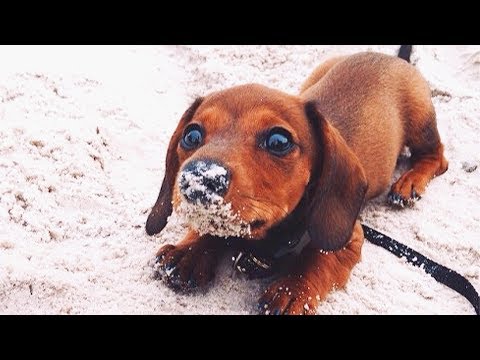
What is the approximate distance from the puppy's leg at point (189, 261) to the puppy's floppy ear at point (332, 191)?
0.47 m

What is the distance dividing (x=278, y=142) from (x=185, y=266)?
0.69 meters

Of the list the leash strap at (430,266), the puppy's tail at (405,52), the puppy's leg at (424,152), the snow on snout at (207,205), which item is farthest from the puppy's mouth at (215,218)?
the puppy's tail at (405,52)

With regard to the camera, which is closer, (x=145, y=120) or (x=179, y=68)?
(x=145, y=120)

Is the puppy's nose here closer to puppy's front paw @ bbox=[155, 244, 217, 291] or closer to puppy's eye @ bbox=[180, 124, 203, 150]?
puppy's eye @ bbox=[180, 124, 203, 150]

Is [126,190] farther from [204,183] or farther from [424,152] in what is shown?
[424,152]

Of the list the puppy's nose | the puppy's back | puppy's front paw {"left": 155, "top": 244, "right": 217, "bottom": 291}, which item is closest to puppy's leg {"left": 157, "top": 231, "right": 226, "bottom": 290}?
puppy's front paw {"left": 155, "top": 244, "right": 217, "bottom": 291}

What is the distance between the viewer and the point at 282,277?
8.48 ft

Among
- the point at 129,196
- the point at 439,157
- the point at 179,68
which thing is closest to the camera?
the point at 129,196

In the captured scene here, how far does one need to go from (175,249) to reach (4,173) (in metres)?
1.07

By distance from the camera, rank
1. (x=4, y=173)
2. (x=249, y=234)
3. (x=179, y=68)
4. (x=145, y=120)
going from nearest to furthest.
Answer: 1. (x=249, y=234)
2. (x=4, y=173)
3. (x=145, y=120)
4. (x=179, y=68)

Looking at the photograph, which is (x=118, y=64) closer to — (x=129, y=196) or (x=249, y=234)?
(x=129, y=196)

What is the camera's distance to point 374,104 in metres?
3.46
